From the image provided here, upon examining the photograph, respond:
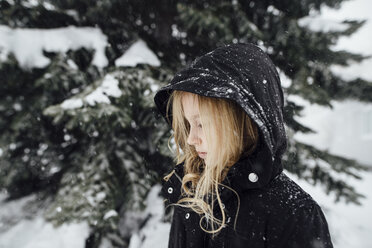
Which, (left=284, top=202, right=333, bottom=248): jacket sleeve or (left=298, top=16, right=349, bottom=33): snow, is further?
(left=298, top=16, right=349, bottom=33): snow

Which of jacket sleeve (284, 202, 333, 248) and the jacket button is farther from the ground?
the jacket button

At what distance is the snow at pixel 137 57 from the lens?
289 cm

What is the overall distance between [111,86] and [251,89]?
1.87m

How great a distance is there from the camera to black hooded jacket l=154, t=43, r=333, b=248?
1.05 meters

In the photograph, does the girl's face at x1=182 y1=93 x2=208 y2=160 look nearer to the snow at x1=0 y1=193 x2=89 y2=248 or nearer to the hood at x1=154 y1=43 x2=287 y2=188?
the hood at x1=154 y1=43 x2=287 y2=188

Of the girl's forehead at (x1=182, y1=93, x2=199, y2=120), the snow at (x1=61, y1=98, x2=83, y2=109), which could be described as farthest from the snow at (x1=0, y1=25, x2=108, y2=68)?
the girl's forehead at (x1=182, y1=93, x2=199, y2=120)

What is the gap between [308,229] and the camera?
1.00m

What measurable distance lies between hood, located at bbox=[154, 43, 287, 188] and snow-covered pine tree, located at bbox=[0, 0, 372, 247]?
1476mm

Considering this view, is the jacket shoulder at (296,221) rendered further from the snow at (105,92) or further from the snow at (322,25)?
the snow at (322,25)

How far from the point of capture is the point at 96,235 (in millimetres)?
2969

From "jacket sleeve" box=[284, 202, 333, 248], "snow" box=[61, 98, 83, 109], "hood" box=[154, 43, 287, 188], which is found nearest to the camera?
Result: "jacket sleeve" box=[284, 202, 333, 248]

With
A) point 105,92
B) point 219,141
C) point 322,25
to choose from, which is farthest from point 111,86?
point 322,25

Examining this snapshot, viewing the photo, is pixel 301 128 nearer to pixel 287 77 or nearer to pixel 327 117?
pixel 287 77

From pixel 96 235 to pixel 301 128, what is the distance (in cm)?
340
